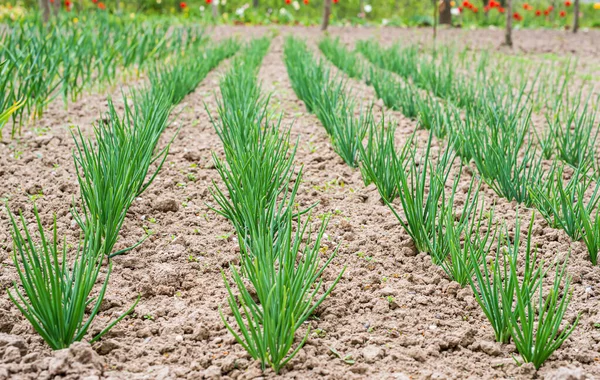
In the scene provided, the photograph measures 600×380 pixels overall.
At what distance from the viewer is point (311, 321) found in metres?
1.58

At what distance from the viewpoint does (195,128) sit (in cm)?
329

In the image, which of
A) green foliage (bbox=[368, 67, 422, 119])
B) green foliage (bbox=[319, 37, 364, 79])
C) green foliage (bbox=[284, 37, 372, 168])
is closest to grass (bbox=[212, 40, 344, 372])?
green foliage (bbox=[284, 37, 372, 168])

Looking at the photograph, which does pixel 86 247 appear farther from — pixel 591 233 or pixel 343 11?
pixel 343 11

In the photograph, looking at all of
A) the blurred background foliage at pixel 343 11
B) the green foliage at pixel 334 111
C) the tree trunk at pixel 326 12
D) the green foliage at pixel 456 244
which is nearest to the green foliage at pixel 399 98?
the green foliage at pixel 334 111

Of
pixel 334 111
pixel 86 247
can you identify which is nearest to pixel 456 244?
pixel 86 247

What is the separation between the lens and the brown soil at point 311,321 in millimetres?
1384

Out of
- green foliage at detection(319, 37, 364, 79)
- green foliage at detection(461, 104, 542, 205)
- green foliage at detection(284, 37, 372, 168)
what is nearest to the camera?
green foliage at detection(461, 104, 542, 205)

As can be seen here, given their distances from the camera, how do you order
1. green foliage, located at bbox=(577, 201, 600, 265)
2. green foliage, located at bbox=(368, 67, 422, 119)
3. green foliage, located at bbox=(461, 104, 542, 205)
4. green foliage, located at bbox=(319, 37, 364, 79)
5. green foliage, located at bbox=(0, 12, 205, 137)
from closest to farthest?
green foliage, located at bbox=(577, 201, 600, 265) → green foliage, located at bbox=(461, 104, 542, 205) → green foliage, located at bbox=(0, 12, 205, 137) → green foliage, located at bbox=(368, 67, 422, 119) → green foliage, located at bbox=(319, 37, 364, 79)

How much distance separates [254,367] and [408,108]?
2.29 metres

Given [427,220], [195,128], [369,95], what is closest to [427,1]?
[369,95]

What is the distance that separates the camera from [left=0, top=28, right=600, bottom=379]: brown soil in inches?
54.5

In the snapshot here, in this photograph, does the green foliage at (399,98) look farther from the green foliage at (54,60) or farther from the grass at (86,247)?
the green foliage at (54,60)

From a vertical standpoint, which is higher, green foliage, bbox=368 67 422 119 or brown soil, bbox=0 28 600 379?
green foliage, bbox=368 67 422 119

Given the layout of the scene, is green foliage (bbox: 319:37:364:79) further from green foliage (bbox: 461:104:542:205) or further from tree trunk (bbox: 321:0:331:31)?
tree trunk (bbox: 321:0:331:31)
